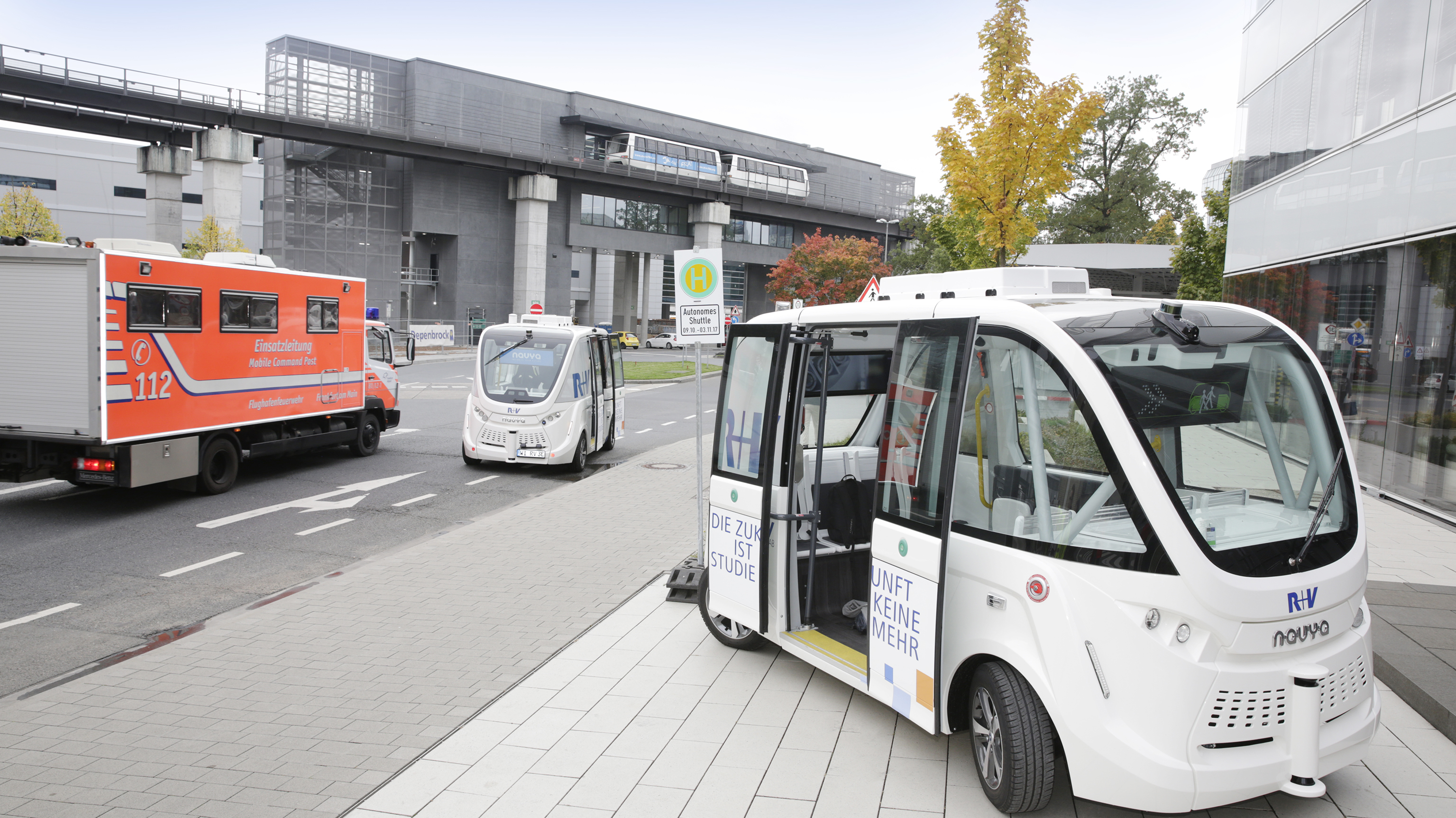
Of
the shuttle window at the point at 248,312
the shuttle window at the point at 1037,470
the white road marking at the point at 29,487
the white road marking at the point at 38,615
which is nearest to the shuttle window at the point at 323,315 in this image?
the shuttle window at the point at 248,312

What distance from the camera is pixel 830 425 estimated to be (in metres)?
6.41

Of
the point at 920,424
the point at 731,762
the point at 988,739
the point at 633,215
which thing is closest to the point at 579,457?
the point at 731,762

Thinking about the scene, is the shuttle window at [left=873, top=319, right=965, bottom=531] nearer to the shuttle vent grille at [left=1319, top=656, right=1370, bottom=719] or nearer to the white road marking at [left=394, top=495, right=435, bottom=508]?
the shuttle vent grille at [left=1319, top=656, right=1370, bottom=719]

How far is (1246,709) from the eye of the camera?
12.3ft

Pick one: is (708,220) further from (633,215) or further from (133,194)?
Answer: (133,194)

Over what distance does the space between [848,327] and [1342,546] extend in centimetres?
267

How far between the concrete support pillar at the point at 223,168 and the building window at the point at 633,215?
72.5 ft

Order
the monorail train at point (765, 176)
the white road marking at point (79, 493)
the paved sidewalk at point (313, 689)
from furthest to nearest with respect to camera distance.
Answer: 1. the monorail train at point (765, 176)
2. the white road marking at point (79, 493)
3. the paved sidewalk at point (313, 689)

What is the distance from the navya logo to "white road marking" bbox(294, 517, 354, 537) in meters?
9.43

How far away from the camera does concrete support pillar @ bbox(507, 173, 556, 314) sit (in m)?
53.5

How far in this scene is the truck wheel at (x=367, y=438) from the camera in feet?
51.0

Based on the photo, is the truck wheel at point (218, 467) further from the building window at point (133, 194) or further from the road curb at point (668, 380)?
the building window at point (133, 194)

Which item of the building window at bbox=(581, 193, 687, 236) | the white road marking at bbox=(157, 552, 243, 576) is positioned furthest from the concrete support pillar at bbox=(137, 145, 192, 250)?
the white road marking at bbox=(157, 552, 243, 576)

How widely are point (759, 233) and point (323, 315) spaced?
60449 millimetres
